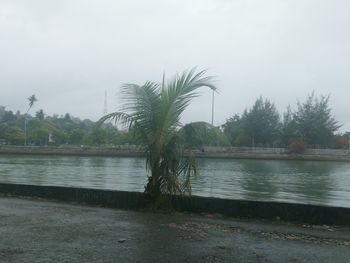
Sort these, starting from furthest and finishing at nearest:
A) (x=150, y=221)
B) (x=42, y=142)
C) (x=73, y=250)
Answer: (x=42, y=142) < (x=150, y=221) < (x=73, y=250)

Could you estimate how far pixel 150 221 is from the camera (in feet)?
26.2

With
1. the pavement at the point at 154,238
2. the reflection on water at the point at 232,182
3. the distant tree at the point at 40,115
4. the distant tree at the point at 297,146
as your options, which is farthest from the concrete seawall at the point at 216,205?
the distant tree at the point at 40,115

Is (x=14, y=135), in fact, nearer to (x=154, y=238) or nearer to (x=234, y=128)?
(x=234, y=128)

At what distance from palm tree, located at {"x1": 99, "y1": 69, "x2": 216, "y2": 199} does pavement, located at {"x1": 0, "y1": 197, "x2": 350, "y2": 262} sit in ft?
2.67

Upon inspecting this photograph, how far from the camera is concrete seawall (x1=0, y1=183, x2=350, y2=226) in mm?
8242

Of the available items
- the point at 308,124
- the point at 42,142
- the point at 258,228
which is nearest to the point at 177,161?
the point at 258,228

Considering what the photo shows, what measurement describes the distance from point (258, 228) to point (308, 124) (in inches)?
3572

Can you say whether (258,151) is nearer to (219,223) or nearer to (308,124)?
(308,124)

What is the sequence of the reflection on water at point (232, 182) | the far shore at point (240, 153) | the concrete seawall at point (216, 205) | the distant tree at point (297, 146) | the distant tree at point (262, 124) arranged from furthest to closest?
the distant tree at point (262, 124) < the distant tree at point (297, 146) < the far shore at point (240, 153) < the reflection on water at point (232, 182) < the concrete seawall at point (216, 205)

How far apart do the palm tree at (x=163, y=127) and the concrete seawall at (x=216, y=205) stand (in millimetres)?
356

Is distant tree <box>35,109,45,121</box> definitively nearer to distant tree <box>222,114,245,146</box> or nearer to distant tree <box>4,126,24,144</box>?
distant tree <box>4,126,24,144</box>

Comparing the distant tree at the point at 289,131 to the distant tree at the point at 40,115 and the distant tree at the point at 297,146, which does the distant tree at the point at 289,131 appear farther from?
the distant tree at the point at 40,115

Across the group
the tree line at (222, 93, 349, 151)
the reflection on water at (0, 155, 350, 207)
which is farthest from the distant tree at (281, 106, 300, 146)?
the reflection on water at (0, 155, 350, 207)

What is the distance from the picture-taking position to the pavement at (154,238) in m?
5.44
